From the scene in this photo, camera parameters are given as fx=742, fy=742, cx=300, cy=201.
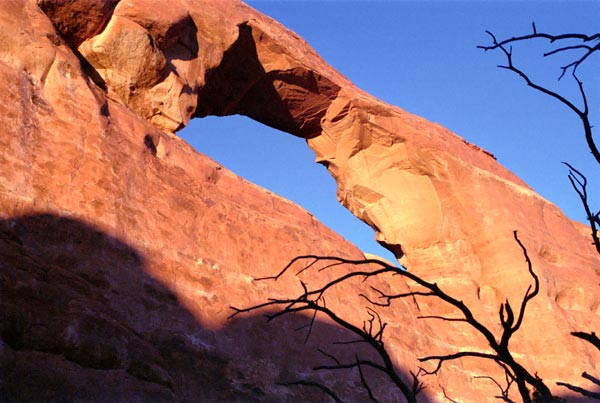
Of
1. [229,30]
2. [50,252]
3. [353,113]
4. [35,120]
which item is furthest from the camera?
[353,113]

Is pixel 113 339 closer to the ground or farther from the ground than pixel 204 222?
closer to the ground

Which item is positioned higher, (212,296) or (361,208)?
(361,208)

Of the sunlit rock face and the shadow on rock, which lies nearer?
the shadow on rock

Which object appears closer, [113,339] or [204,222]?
[113,339]

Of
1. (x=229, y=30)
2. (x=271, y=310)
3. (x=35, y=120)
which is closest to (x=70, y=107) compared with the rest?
(x=35, y=120)

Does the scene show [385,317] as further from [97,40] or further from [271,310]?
[97,40]

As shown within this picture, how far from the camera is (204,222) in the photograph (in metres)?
12.4

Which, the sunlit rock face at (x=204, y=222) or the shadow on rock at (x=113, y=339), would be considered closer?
the shadow on rock at (x=113, y=339)

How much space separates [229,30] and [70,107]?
599 centimetres

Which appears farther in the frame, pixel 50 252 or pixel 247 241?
pixel 247 241

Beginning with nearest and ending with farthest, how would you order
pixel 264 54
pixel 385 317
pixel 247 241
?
1. pixel 247 241
2. pixel 385 317
3. pixel 264 54

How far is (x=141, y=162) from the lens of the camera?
470 inches

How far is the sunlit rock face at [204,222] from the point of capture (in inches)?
346

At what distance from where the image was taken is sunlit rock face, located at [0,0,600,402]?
880 centimetres
